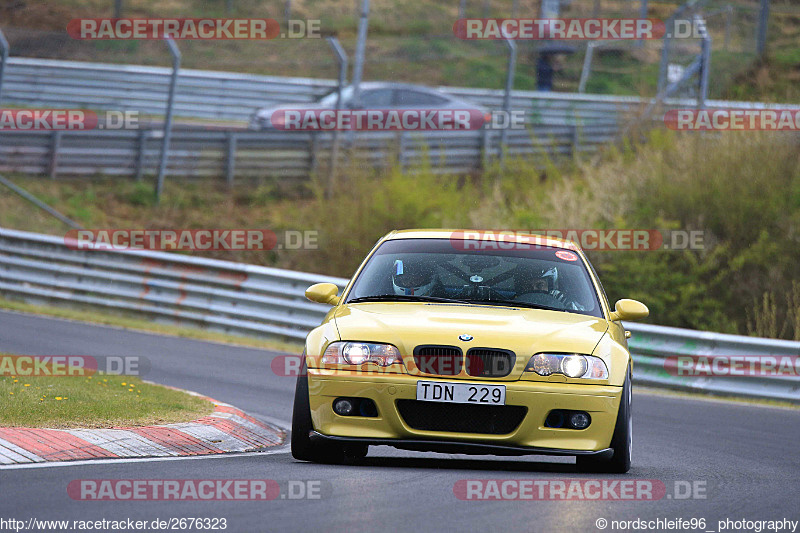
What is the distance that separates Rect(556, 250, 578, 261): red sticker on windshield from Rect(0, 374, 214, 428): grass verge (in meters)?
2.83

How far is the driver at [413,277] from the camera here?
877 cm

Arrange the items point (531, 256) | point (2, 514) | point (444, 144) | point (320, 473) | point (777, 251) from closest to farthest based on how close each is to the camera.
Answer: point (2, 514), point (320, 473), point (531, 256), point (777, 251), point (444, 144)

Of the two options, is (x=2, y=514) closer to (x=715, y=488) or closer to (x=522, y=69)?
(x=715, y=488)

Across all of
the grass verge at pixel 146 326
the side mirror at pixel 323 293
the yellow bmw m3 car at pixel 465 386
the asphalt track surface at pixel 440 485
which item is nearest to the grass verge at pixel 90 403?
the asphalt track surface at pixel 440 485

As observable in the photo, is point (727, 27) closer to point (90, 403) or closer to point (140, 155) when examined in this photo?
point (140, 155)

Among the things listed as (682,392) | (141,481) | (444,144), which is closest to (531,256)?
(141,481)

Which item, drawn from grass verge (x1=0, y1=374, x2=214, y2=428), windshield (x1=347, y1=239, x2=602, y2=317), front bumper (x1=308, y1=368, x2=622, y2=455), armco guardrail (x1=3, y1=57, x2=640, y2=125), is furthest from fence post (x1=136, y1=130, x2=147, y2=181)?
front bumper (x1=308, y1=368, x2=622, y2=455)

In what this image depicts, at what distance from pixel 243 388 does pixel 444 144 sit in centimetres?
1579

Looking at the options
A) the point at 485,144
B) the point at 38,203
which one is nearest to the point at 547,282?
the point at 38,203

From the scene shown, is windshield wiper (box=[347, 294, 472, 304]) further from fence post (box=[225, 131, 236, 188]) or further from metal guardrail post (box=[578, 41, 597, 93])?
metal guardrail post (box=[578, 41, 597, 93])

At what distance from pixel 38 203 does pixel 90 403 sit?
15.5 m

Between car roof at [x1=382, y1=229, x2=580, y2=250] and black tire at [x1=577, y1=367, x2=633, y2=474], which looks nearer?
black tire at [x1=577, y1=367, x2=633, y2=474]

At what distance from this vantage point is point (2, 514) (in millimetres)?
5926

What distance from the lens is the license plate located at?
7531 mm
